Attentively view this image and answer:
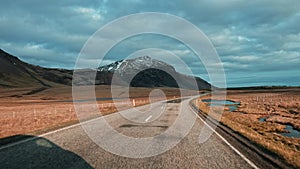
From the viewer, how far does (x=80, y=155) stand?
7.80m

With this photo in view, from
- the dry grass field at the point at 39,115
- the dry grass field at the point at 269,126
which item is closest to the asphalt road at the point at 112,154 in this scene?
the dry grass field at the point at 269,126

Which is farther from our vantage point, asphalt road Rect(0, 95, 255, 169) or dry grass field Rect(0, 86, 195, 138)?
dry grass field Rect(0, 86, 195, 138)

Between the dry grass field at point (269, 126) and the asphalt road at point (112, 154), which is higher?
the asphalt road at point (112, 154)

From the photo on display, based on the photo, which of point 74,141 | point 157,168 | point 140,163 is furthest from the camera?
point 74,141

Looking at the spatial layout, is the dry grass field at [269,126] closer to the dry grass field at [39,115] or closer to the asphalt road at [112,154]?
the asphalt road at [112,154]

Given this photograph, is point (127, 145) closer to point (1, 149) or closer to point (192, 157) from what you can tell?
point (192, 157)

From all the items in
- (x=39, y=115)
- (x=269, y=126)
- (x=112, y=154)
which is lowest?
(x=39, y=115)

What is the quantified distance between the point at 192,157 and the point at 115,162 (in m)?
2.19

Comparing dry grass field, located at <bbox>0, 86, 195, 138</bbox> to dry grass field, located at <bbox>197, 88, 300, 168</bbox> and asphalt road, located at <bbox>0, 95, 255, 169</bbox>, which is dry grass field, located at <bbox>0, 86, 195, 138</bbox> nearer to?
asphalt road, located at <bbox>0, 95, 255, 169</bbox>

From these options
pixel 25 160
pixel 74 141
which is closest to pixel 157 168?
pixel 25 160

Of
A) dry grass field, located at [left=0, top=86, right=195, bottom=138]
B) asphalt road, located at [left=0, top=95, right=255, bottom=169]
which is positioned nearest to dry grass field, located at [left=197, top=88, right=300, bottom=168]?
asphalt road, located at [left=0, top=95, right=255, bottom=169]

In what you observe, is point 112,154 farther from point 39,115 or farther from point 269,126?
point 39,115

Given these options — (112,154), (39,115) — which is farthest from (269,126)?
(39,115)

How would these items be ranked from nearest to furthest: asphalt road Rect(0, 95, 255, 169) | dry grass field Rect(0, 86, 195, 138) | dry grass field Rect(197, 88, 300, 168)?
asphalt road Rect(0, 95, 255, 169), dry grass field Rect(197, 88, 300, 168), dry grass field Rect(0, 86, 195, 138)
